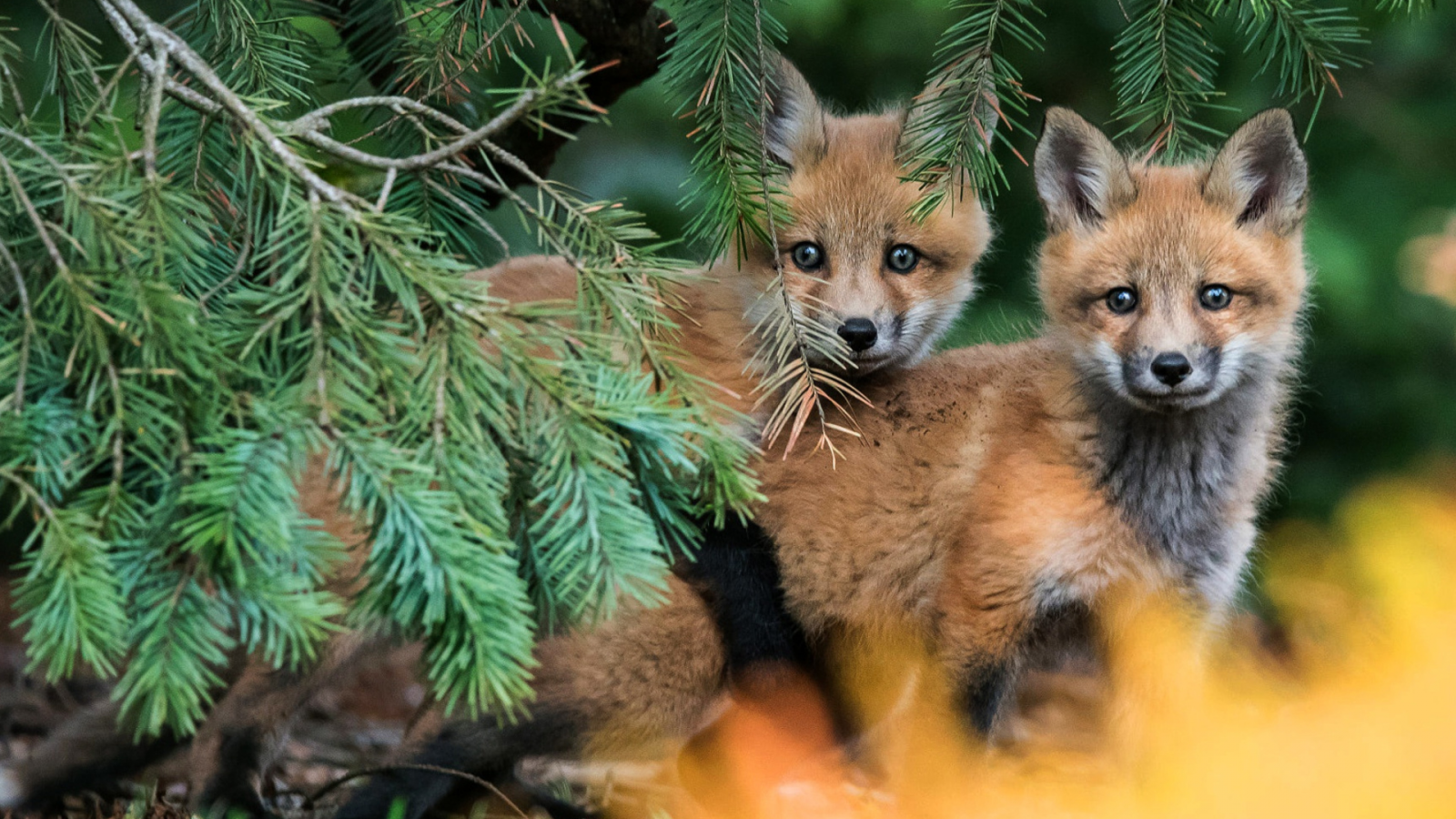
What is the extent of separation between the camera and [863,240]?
8.06ft

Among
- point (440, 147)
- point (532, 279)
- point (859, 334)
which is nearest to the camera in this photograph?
point (440, 147)

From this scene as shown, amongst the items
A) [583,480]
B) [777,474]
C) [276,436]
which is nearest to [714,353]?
[777,474]

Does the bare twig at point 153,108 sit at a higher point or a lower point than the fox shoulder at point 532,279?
higher

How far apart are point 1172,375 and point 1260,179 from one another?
0.51 meters

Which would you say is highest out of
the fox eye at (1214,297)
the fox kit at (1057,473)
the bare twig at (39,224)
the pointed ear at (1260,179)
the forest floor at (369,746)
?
the pointed ear at (1260,179)

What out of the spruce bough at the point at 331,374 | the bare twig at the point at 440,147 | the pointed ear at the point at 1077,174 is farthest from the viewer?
the pointed ear at the point at 1077,174

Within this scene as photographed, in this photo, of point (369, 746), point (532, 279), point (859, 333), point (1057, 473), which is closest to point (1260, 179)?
point (1057, 473)

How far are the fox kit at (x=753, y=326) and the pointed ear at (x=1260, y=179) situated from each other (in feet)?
1.69

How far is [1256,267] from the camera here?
2.17 meters

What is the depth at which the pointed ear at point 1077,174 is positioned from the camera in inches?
88.6

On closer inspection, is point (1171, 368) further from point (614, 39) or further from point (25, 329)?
point (25, 329)

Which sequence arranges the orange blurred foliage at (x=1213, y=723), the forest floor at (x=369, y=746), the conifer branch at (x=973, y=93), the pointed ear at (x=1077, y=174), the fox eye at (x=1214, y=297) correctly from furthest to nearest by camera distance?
the forest floor at (x=369, y=746) → the pointed ear at (x=1077, y=174) → the fox eye at (x=1214, y=297) → the conifer branch at (x=973, y=93) → the orange blurred foliage at (x=1213, y=723)

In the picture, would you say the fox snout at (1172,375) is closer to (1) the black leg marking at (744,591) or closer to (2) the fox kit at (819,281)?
(2) the fox kit at (819,281)

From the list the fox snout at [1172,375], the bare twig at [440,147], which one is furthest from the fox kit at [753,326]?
the bare twig at [440,147]
